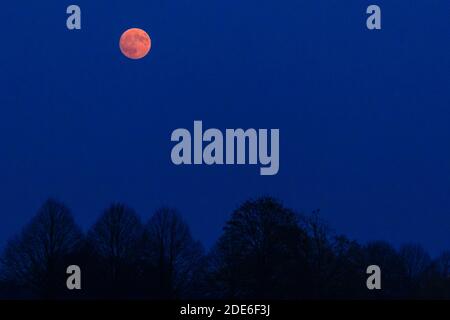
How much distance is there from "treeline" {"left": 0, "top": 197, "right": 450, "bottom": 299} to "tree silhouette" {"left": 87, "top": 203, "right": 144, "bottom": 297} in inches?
1.7

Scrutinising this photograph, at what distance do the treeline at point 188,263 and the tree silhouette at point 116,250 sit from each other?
4 cm

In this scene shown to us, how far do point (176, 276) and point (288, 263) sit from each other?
5.05 m

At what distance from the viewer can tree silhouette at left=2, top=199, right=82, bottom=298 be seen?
1703 inches

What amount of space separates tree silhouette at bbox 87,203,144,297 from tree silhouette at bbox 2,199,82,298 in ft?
3.39

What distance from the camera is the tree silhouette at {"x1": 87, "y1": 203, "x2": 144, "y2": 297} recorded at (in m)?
42.6

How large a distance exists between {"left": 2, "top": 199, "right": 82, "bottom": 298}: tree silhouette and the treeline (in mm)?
43

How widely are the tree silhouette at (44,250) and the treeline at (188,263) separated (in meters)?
0.04

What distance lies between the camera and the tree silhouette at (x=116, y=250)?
4262cm

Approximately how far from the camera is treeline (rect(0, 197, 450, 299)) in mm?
42781

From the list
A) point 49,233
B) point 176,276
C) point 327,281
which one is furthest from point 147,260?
point 327,281

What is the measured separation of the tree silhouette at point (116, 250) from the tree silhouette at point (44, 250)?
1.03 m

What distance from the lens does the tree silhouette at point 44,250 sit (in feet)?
142

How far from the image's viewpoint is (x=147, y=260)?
43844mm
